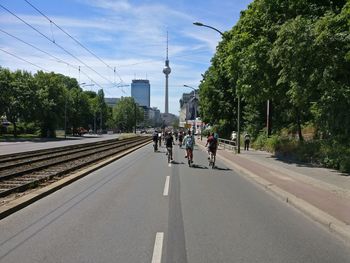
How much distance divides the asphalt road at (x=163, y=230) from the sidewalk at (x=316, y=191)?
0.31 m

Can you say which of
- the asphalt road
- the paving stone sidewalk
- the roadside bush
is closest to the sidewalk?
the paving stone sidewalk

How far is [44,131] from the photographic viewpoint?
3703 inches

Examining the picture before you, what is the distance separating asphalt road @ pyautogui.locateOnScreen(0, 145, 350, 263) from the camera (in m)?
6.88

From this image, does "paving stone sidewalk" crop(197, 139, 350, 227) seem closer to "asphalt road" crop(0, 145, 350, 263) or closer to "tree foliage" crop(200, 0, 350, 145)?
"asphalt road" crop(0, 145, 350, 263)

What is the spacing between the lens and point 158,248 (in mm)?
7234

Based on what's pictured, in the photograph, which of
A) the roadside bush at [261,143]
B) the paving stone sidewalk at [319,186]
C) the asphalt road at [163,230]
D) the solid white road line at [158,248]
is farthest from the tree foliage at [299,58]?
the solid white road line at [158,248]

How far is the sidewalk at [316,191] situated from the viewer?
9.59 meters

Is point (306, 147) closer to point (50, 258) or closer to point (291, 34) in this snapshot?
point (291, 34)

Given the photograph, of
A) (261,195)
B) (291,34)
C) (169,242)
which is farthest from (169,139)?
(169,242)

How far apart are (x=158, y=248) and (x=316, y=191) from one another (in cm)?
784

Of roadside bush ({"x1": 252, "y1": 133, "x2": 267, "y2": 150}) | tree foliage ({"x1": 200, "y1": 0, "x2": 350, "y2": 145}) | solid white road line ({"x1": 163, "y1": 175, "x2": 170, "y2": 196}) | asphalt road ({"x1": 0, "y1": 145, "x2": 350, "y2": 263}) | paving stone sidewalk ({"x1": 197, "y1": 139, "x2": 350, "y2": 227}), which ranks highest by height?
tree foliage ({"x1": 200, "y1": 0, "x2": 350, "y2": 145})

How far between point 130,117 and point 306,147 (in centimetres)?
16254

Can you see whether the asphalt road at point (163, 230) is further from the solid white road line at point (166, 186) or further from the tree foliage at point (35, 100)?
the tree foliage at point (35, 100)

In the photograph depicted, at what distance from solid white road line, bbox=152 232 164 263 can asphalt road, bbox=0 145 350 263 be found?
0.5 inches
